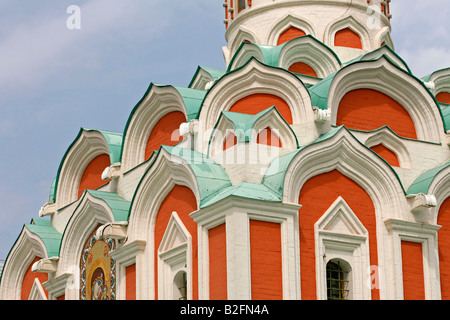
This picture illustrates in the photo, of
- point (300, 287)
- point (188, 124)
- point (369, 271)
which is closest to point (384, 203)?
point (369, 271)

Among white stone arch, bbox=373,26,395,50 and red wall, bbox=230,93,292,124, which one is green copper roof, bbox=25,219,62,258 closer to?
red wall, bbox=230,93,292,124

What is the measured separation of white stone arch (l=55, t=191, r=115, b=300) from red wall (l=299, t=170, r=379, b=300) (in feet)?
14.8

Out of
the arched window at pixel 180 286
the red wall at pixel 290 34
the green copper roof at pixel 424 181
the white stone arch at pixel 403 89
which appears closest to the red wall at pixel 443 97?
Result: the white stone arch at pixel 403 89

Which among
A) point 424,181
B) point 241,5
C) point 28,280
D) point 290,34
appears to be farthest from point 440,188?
point 28,280

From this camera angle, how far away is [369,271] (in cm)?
1667

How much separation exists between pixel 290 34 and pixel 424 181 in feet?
17.5

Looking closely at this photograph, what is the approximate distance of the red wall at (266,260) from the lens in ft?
51.0

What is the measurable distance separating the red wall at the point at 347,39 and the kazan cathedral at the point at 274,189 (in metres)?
0.15

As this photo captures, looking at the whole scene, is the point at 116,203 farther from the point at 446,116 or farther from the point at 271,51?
the point at 446,116

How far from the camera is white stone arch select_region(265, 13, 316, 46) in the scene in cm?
2122

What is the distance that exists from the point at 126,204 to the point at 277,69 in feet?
12.6

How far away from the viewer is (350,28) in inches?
844

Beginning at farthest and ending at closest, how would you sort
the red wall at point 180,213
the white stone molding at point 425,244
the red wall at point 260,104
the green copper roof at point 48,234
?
the green copper roof at point 48,234 < the red wall at point 260,104 < the white stone molding at point 425,244 < the red wall at point 180,213

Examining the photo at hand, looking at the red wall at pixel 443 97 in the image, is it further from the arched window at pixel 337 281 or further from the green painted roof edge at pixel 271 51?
the arched window at pixel 337 281
